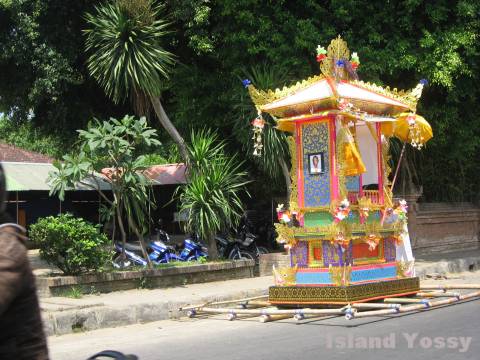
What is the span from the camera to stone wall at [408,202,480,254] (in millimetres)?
18969

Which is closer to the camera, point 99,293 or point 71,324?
point 71,324

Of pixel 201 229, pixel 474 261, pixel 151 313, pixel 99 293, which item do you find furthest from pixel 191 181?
pixel 474 261

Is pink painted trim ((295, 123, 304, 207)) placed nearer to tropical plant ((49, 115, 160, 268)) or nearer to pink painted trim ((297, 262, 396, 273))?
pink painted trim ((297, 262, 396, 273))

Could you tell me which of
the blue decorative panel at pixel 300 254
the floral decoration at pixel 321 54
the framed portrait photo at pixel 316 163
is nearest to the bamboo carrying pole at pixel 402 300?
the blue decorative panel at pixel 300 254

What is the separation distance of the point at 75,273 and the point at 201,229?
305 centimetres

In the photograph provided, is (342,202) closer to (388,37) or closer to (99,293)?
(99,293)

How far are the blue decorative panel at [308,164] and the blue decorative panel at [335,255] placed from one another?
65 centimetres

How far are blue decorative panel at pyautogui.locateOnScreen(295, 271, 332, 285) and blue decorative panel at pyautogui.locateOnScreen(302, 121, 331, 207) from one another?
1.05 meters

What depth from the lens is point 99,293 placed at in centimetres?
1147

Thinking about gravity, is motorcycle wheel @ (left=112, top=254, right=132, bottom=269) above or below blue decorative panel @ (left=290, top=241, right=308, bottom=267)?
below

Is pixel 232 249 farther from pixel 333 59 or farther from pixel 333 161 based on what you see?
pixel 333 59

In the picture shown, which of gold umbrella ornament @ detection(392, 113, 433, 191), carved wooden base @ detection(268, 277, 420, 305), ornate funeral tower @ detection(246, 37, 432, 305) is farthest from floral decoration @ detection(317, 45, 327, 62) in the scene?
carved wooden base @ detection(268, 277, 420, 305)

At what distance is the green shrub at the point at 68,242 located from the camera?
36.1 ft

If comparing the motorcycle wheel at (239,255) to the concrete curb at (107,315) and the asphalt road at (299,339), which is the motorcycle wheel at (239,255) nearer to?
the concrete curb at (107,315)
